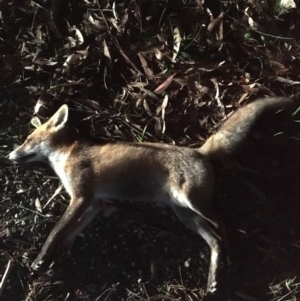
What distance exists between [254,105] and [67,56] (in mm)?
1465

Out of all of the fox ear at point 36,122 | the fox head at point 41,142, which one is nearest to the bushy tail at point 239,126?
the fox head at point 41,142

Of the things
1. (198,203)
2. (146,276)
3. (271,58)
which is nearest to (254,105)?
(271,58)

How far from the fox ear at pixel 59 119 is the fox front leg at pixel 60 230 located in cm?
54

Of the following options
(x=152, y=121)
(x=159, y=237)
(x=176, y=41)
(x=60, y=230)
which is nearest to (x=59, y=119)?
(x=152, y=121)

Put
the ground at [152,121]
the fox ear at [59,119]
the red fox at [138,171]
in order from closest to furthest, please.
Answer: the red fox at [138,171] → the fox ear at [59,119] → the ground at [152,121]

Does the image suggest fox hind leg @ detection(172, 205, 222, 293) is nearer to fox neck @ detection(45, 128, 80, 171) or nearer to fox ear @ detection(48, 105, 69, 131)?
fox neck @ detection(45, 128, 80, 171)

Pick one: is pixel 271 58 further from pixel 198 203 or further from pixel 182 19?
pixel 198 203

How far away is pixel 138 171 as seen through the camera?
3414mm

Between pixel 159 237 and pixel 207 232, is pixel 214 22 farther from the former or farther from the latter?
pixel 159 237

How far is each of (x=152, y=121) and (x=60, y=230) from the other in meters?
1.03

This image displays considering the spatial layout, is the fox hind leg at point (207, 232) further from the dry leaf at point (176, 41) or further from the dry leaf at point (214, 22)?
the dry leaf at point (214, 22)

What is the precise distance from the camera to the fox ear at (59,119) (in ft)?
11.5

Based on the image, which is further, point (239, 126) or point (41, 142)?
point (41, 142)

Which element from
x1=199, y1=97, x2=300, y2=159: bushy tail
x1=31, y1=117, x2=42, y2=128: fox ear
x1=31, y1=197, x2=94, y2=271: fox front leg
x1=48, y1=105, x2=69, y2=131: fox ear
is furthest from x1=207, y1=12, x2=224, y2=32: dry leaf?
x1=31, y1=197, x2=94, y2=271: fox front leg
